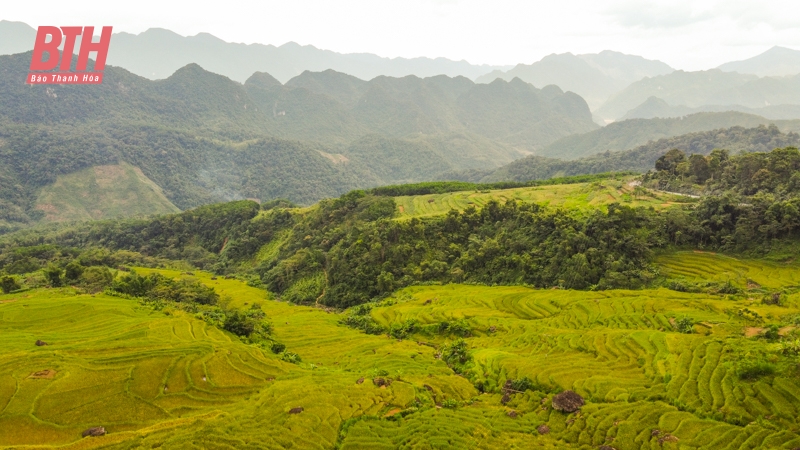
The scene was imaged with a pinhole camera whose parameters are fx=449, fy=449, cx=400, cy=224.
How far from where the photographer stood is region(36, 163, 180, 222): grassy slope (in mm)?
154250

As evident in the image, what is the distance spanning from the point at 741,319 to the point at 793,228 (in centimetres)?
2136

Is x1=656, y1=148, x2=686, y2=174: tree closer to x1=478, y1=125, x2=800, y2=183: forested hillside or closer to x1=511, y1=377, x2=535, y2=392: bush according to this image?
x1=478, y1=125, x2=800, y2=183: forested hillside

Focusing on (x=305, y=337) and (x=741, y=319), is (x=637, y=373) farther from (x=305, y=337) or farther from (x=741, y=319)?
(x=305, y=337)

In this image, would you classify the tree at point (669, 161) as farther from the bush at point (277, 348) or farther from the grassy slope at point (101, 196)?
the grassy slope at point (101, 196)

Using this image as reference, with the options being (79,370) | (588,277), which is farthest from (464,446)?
(588,277)

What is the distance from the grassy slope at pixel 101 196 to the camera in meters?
154

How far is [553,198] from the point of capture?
8419 centimetres

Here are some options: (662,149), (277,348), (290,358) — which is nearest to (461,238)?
(277,348)

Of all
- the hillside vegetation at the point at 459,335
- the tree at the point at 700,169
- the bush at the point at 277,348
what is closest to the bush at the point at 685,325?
the hillside vegetation at the point at 459,335

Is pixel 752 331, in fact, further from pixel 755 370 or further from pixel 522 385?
pixel 522 385

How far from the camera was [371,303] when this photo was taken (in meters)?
61.8

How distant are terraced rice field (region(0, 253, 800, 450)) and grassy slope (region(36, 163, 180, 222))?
132 metres

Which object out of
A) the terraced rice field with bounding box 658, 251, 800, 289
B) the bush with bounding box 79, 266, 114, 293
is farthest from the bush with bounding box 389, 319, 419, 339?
the bush with bounding box 79, 266, 114, 293

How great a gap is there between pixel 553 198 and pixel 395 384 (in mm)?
63596
